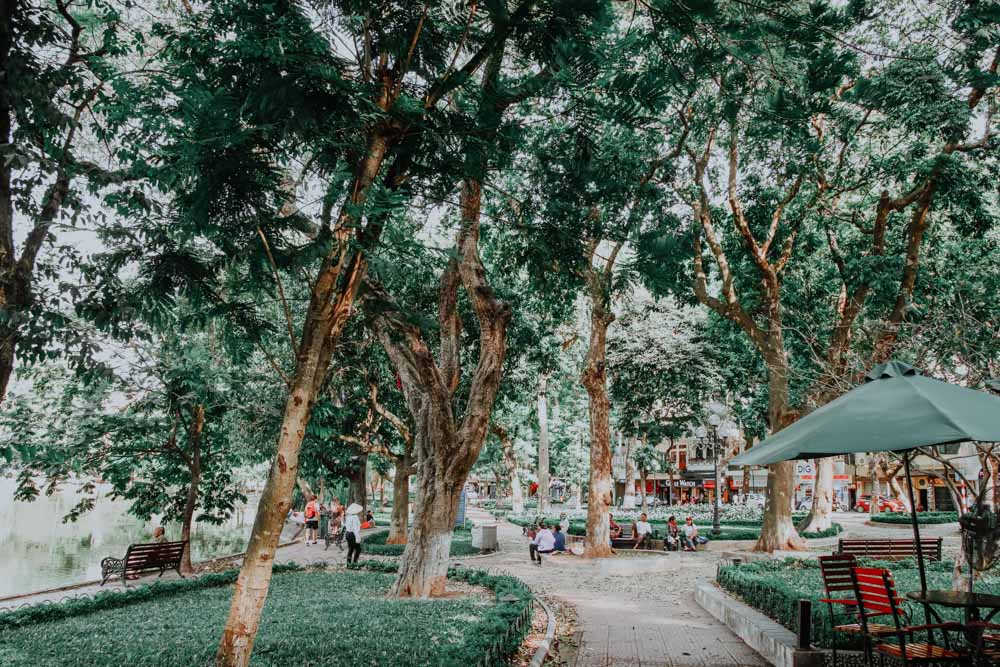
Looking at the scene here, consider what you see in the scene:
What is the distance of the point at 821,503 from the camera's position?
83.0 ft

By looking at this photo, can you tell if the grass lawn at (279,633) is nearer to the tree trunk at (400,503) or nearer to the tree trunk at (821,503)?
the tree trunk at (400,503)

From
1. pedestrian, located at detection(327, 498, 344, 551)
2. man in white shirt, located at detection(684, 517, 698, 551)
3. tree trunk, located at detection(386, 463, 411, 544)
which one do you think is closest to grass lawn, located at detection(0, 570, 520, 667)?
tree trunk, located at detection(386, 463, 411, 544)

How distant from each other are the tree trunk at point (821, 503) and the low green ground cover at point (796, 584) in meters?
11.1

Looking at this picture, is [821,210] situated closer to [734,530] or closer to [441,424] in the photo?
[441,424]

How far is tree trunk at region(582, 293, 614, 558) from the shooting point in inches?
734

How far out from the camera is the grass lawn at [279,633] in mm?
6324

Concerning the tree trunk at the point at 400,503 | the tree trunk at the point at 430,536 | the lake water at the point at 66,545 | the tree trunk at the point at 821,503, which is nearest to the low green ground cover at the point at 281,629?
the tree trunk at the point at 430,536

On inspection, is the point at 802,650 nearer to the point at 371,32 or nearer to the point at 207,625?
the point at 207,625

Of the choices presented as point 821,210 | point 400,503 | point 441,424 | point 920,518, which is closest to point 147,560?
point 441,424

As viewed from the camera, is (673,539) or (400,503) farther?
(400,503)

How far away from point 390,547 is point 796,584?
12.6m

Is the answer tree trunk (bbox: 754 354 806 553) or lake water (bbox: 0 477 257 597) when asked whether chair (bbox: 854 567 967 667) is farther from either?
lake water (bbox: 0 477 257 597)

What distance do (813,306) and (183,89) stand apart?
18955 millimetres

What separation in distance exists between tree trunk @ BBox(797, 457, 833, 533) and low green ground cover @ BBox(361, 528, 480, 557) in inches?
461
